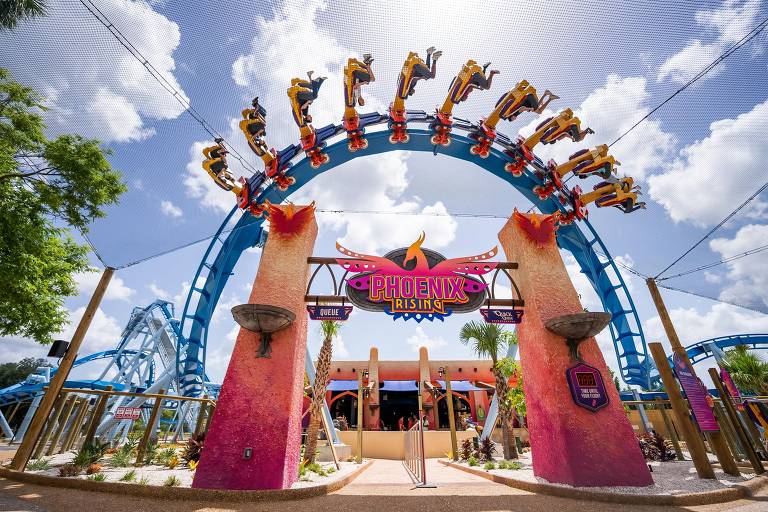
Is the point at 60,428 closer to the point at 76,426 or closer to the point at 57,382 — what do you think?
the point at 76,426

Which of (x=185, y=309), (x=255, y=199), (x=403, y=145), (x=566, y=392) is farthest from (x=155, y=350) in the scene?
(x=566, y=392)

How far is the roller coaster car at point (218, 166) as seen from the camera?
31.4 ft

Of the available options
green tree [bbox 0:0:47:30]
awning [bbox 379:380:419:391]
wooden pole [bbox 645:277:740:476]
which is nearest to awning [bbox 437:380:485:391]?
awning [bbox 379:380:419:391]

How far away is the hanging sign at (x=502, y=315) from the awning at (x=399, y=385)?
18.9m

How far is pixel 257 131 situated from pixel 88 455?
28.7 ft

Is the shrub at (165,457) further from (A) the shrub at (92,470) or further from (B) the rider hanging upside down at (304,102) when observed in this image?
(B) the rider hanging upside down at (304,102)

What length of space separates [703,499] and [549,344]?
330 centimetres

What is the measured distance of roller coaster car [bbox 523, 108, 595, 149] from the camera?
10219 mm

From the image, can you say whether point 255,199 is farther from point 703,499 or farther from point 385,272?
point 703,499

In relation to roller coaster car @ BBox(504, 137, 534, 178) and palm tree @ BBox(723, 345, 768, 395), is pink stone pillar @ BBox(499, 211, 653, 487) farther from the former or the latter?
palm tree @ BBox(723, 345, 768, 395)

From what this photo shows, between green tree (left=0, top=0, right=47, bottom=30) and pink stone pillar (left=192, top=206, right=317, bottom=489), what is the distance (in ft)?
21.6

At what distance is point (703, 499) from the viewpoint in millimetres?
5672

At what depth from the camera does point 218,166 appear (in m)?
9.70

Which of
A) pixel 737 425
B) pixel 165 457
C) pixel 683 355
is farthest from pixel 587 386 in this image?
pixel 165 457
